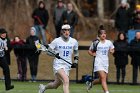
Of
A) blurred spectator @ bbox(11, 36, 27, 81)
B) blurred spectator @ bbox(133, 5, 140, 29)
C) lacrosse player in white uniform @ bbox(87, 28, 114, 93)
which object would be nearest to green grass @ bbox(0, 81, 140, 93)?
blurred spectator @ bbox(11, 36, 27, 81)

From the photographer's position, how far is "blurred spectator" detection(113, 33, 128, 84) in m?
27.2

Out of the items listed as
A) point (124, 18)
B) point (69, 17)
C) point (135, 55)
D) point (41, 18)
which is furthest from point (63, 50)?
point (41, 18)

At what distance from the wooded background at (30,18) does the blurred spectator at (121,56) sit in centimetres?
921

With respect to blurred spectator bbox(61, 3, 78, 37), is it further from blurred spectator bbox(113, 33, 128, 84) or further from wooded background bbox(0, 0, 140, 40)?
wooded background bbox(0, 0, 140, 40)

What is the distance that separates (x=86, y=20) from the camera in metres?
41.2

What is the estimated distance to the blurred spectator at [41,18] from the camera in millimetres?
31055

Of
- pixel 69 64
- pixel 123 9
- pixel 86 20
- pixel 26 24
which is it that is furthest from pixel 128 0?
pixel 69 64

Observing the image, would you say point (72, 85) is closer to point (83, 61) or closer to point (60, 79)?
point (83, 61)

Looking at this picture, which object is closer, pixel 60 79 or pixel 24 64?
pixel 60 79

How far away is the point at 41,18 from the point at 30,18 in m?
7.14

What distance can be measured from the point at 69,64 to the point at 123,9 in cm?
1013

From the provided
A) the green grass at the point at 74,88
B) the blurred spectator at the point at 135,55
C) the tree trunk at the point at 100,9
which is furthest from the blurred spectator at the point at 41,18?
the tree trunk at the point at 100,9

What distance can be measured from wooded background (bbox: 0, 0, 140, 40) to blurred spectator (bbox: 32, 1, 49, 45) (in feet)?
15.8

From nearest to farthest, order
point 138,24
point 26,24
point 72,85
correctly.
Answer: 1. point 72,85
2. point 138,24
3. point 26,24
